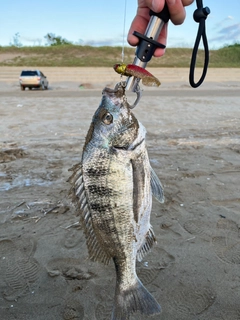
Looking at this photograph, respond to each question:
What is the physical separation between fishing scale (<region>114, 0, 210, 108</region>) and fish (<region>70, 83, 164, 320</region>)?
126mm

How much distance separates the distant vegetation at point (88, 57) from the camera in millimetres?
43938

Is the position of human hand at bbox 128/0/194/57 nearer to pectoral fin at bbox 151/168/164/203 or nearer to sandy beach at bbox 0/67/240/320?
pectoral fin at bbox 151/168/164/203

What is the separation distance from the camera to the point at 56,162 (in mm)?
6785

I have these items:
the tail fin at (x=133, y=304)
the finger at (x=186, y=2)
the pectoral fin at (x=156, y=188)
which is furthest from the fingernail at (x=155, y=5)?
the tail fin at (x=133, y=304)

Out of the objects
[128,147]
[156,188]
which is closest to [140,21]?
[128,147]

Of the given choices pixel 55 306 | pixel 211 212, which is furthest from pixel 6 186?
pixel 211 212

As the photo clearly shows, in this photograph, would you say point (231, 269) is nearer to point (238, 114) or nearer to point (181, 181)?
point (181, 181)

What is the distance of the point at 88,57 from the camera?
48.7 metres

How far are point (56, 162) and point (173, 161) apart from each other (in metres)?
2.40

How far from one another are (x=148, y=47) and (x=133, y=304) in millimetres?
1854

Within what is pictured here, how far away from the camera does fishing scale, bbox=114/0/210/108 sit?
2162 mm

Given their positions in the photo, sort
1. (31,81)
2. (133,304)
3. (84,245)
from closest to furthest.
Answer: (133,304) < (84,245) < (31,81)

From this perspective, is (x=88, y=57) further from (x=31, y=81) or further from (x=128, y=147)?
(x=128, y=147)

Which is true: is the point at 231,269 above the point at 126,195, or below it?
below
